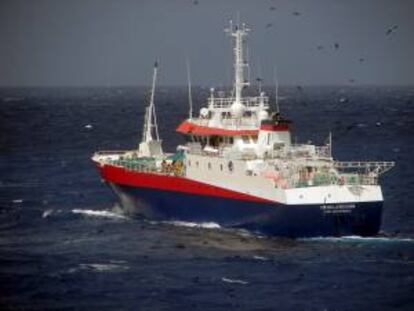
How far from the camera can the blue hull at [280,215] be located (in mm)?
54188

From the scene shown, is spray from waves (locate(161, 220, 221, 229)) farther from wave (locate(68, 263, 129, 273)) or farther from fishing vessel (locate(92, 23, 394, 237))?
wave (locate(68, 263, 129, 273))

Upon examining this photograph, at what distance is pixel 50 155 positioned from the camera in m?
109

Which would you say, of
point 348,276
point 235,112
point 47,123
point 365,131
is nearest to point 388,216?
point 235,112

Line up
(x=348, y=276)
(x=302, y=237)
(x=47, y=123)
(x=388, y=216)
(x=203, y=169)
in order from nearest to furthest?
(x=348, y=276) → (x=302, y=237) → (x=203, y=169) → (x=388, y=216) → (x=47, y=123)

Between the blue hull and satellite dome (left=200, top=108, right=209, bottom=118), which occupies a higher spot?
satellite dome (left=200, top=108, right=209, bottom=118)

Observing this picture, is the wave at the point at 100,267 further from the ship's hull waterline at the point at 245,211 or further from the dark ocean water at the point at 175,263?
the ship's hull waterline at the point at 245,211

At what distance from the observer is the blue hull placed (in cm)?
5419

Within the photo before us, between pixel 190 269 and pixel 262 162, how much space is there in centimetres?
839

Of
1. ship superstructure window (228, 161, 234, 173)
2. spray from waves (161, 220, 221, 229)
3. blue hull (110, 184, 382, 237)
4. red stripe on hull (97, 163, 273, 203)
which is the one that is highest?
ship superstructure window (228, 161, 234, 173)

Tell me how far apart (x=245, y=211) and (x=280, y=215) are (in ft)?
9.08

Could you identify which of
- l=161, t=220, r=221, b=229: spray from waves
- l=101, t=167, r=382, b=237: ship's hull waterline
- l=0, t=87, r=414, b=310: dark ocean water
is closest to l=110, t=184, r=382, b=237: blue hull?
l=101, t=167, r=382, b=237: ship's hull waterline

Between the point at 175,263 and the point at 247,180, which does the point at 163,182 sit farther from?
the point at 175,263

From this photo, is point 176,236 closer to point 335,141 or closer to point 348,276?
point 348,276

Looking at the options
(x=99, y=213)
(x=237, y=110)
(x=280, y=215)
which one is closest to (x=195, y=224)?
(x=237, y=110)
